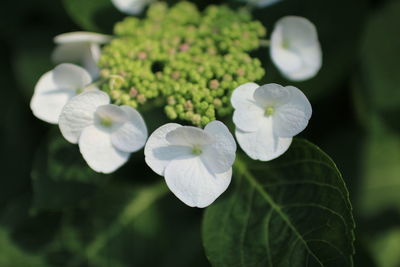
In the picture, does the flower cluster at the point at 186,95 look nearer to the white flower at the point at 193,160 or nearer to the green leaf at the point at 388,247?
the white flower at the point at 193,160

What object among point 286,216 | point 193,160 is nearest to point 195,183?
point 193,160

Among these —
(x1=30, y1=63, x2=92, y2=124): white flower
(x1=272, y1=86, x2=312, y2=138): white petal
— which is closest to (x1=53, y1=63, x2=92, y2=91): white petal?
(x1=30, y1=63, x2=92, y2=124): white flower

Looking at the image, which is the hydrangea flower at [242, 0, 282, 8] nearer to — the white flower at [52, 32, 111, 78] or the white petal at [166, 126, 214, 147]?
the white flower at [52, 32, 111, 78]

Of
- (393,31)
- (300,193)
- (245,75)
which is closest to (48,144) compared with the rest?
(245,75)

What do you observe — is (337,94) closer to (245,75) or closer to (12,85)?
(245,75)

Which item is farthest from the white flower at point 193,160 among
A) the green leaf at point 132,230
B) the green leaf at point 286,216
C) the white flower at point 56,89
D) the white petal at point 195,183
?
the green leaf at point 132,230

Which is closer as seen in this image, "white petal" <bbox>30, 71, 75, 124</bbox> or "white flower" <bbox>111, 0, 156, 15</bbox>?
"white petal" <bbox>30, 71, 75, 124</bbox>
